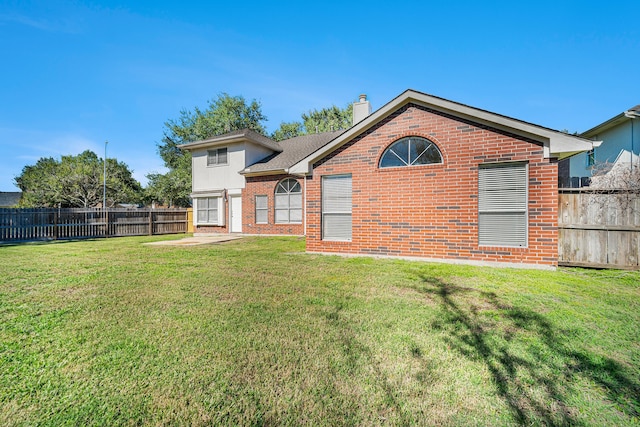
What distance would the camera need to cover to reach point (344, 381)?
2.22m

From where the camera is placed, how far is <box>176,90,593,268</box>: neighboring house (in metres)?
6.13

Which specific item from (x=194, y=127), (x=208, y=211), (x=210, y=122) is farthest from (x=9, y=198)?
(x=208, y=211)

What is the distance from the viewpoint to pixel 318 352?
2639 millimetres

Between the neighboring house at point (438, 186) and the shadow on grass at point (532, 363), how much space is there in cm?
318

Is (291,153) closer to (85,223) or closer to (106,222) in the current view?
(106,222)

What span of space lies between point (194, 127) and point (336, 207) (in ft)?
85.9

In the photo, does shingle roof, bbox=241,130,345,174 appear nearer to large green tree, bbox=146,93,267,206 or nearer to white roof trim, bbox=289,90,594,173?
white roof trim, bbox=289,90,594,173

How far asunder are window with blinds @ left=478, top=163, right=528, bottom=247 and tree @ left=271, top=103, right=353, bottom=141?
26.2 metres

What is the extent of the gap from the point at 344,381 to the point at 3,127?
Result: 128 ft

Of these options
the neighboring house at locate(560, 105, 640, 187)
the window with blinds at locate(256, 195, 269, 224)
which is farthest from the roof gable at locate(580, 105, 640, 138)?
the window with blinds at locate(256, 195, 269, 224)

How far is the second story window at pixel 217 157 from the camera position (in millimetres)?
16625

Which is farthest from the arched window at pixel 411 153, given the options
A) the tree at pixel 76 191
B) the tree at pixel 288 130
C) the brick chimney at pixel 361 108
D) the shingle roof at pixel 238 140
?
the tree at pixel 76 191

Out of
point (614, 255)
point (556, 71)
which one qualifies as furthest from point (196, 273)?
point (556, 71)

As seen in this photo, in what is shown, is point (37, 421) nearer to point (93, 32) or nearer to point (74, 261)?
point (74, 261)
